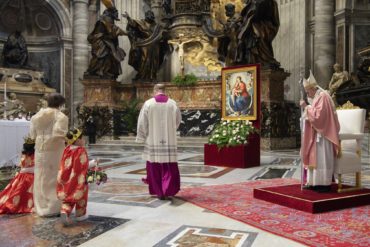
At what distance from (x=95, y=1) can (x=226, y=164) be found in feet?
51.0

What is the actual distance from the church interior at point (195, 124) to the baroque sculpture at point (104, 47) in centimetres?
6

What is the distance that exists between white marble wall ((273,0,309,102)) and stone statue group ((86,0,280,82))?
2098 millimetres

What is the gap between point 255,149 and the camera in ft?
30.5

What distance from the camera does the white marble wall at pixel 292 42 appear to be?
16156 millimetres

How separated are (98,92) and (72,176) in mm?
13312

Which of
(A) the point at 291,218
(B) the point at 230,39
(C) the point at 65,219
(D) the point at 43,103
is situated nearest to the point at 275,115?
(B) the point at 230,39

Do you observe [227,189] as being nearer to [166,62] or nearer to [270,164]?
[270,164]

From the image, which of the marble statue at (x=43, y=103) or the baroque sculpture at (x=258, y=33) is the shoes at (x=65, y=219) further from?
the baroque sculpture at (x=258, y=33)

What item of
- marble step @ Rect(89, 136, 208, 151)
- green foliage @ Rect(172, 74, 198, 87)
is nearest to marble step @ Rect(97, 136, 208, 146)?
marble step @ Rect(89, 136, 208, 151)

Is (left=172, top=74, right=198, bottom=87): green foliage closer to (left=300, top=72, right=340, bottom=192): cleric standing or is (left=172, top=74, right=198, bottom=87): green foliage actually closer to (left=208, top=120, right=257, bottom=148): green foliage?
(left=208, top=120, right=257, bottom=148): green foliage

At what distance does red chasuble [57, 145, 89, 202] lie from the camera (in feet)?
13.9

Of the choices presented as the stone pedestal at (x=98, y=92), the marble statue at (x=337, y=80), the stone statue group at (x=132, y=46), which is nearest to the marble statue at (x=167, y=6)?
the stone statue group at (x=132, y=46)

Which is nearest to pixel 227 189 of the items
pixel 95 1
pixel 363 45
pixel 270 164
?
pixel 270 164

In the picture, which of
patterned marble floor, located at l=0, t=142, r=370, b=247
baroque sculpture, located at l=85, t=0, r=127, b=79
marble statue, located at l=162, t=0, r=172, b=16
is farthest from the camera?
marble statue, located at l=162, t=0, r=172, b=16
